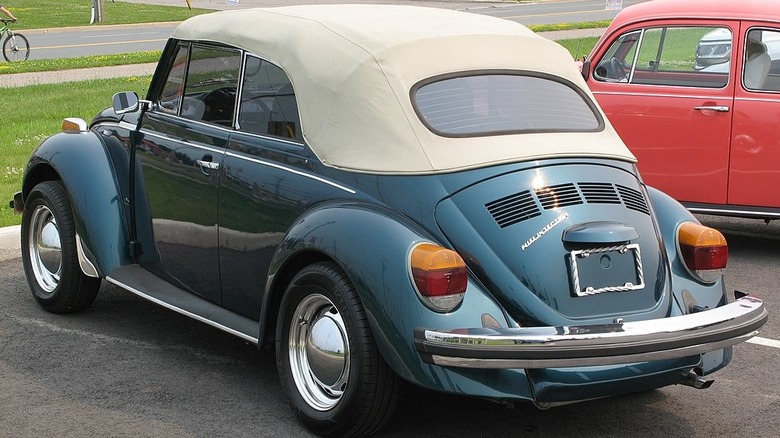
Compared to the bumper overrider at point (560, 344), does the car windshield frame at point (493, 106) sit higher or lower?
higher

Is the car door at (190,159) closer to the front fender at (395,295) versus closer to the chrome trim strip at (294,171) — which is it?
the chrome trim strip at (294,171)

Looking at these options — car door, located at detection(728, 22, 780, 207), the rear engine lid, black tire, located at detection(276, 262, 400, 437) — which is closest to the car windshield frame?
the rear engine lid

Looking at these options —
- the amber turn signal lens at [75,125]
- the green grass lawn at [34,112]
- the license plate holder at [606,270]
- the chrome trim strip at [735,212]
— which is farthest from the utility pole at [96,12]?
the license plate holder at [606,270]

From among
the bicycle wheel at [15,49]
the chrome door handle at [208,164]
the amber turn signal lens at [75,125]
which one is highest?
the chrome door handle at [208,164]

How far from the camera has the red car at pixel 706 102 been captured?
8.13m

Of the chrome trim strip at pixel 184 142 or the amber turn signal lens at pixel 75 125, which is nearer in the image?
the chrome trim strip at pixel 184 142

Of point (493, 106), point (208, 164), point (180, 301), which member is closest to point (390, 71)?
point (493, 106)

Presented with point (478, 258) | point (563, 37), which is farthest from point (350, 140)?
point (563, 37)

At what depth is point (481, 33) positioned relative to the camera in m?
5.45

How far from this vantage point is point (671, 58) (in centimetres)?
866

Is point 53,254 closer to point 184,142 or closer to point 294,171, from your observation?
point 184,142

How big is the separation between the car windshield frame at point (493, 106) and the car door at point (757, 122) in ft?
9.75

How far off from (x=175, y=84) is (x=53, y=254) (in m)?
1.30

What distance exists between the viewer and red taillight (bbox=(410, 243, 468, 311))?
14.4ft
